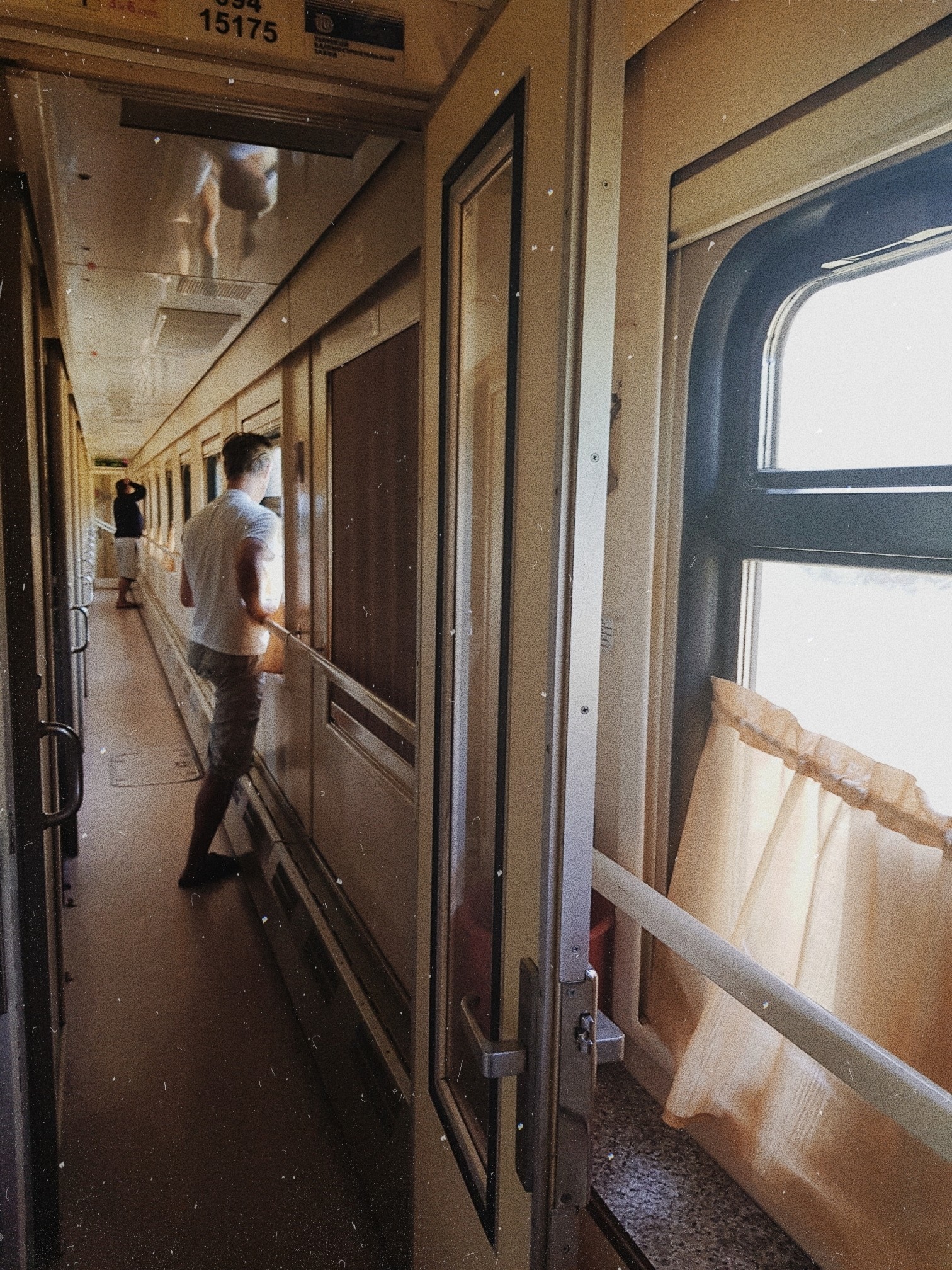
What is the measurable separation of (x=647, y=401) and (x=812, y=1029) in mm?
1187

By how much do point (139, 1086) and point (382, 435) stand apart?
6.95 feet

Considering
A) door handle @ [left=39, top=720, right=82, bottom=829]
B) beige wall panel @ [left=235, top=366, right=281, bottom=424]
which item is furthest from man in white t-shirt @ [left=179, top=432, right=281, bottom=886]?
door handle @ [left=39, top=720, right=82, bottom=829]

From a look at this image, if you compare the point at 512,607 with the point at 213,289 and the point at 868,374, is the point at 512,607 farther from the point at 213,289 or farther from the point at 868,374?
the point at 213,289

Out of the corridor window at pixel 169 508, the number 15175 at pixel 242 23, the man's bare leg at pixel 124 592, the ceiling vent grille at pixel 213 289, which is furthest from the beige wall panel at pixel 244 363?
the man's bare leg at pixel 124 592

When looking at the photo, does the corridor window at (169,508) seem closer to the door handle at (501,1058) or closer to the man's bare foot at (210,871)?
the man's bare foot at (210,871)

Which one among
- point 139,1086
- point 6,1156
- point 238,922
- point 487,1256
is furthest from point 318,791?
point 487,1256

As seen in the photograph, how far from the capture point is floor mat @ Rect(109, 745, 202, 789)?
607 centimetres

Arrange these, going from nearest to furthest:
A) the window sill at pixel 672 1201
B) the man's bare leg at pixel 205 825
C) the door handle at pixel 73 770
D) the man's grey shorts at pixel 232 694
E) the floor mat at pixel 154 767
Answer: the window sill at pixel 672 1201 → the door handle at pixel 73 770 → the man's bare leg at pixel 205 825 → the man's grey shorts at pixel 232 694 → the floor mat at pixel 154 767

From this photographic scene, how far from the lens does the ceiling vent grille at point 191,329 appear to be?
4242mm

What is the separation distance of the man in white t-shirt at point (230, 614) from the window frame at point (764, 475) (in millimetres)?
2896

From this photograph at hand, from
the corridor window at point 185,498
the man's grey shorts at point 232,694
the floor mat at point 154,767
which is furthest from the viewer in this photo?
the corridor window at point 185,498

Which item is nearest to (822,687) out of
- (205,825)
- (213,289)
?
(213,289)

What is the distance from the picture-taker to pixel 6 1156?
190 centimetres

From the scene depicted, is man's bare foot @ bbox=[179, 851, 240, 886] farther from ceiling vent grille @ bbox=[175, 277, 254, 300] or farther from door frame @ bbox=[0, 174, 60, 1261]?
ceiling vent grille @ bbox=[175, 277, 254, 300]
